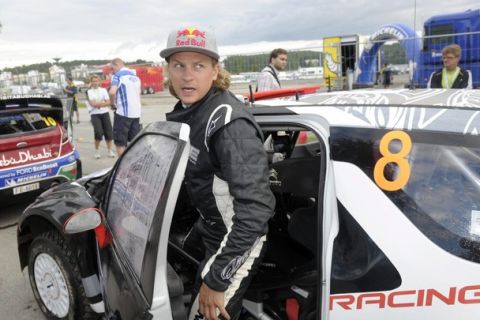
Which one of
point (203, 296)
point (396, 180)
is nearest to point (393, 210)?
point (396, 180)

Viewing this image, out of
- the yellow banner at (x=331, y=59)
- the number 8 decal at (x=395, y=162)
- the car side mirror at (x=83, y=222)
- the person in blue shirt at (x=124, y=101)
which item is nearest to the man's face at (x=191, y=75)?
the car side mirror at (x=83, y=222)

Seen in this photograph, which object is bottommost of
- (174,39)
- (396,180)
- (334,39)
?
(396,180)

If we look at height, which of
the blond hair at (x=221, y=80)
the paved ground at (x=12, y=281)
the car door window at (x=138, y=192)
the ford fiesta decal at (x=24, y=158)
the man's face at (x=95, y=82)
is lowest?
the paved ground at (x=12, y=281)

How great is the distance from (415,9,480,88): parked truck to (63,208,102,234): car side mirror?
26.6 feet

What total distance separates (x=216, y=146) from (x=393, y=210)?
68 centimetres

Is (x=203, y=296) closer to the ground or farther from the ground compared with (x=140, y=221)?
closer to the ground

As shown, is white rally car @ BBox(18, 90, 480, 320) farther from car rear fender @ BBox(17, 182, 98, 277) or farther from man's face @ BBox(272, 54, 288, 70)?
man's face @ BBox(272, 54, 288, 70)

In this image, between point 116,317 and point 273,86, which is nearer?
point 116,317

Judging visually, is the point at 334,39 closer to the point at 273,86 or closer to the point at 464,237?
the point at 273,86

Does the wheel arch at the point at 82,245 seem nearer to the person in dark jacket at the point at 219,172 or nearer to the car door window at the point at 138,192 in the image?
the car door window at the point at 138,192

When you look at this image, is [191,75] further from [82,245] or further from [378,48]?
[378,48]

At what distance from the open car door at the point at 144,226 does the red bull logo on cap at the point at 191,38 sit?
354 millimetres

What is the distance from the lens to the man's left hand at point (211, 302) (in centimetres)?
162

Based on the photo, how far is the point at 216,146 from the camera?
1618 mm
